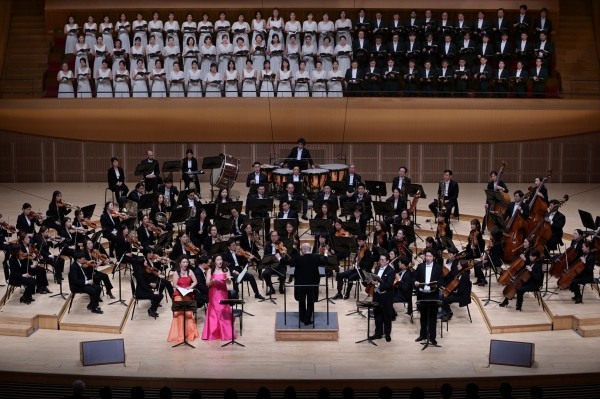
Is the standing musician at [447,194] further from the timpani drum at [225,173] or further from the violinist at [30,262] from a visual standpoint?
the violinist at [30,262]

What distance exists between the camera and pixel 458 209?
16.0 meters

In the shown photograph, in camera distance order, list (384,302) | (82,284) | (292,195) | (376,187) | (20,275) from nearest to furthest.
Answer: (384,302)
(82,284)
(20,275)
(376,187)
(292,195)

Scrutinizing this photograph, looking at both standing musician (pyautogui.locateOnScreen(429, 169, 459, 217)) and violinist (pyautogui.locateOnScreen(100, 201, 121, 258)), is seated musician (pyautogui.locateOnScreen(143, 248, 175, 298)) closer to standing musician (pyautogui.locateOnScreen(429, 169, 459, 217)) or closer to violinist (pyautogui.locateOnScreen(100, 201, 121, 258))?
violinist (pyautogui.locateOnScreen(100, 201, 121, 258))

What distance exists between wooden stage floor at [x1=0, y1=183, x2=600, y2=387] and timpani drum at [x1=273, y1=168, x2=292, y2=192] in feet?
9.20

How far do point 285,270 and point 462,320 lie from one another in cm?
241

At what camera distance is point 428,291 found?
1165 centimetres

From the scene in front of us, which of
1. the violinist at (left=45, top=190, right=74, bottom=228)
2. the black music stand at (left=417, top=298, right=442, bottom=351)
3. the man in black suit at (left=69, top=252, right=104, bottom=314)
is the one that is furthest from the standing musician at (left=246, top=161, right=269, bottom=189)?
the black music stand at (left=417, top=298, right=442, bottom=351)

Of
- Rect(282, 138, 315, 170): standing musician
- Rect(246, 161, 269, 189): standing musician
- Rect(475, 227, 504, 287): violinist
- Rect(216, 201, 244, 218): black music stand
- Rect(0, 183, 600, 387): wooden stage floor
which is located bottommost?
Rect(0, 183, 600, 387): wooden stage floor

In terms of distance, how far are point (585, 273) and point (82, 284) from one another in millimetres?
6186

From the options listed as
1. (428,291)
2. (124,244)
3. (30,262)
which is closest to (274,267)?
(124,244)

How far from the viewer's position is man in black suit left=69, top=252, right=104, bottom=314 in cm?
1231

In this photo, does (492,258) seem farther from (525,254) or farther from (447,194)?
(447,194)

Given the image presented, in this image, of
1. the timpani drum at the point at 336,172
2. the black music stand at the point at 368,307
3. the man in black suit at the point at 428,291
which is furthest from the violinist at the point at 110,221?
the man in black suit at the point at 428,291

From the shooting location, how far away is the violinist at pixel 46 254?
1295cm
